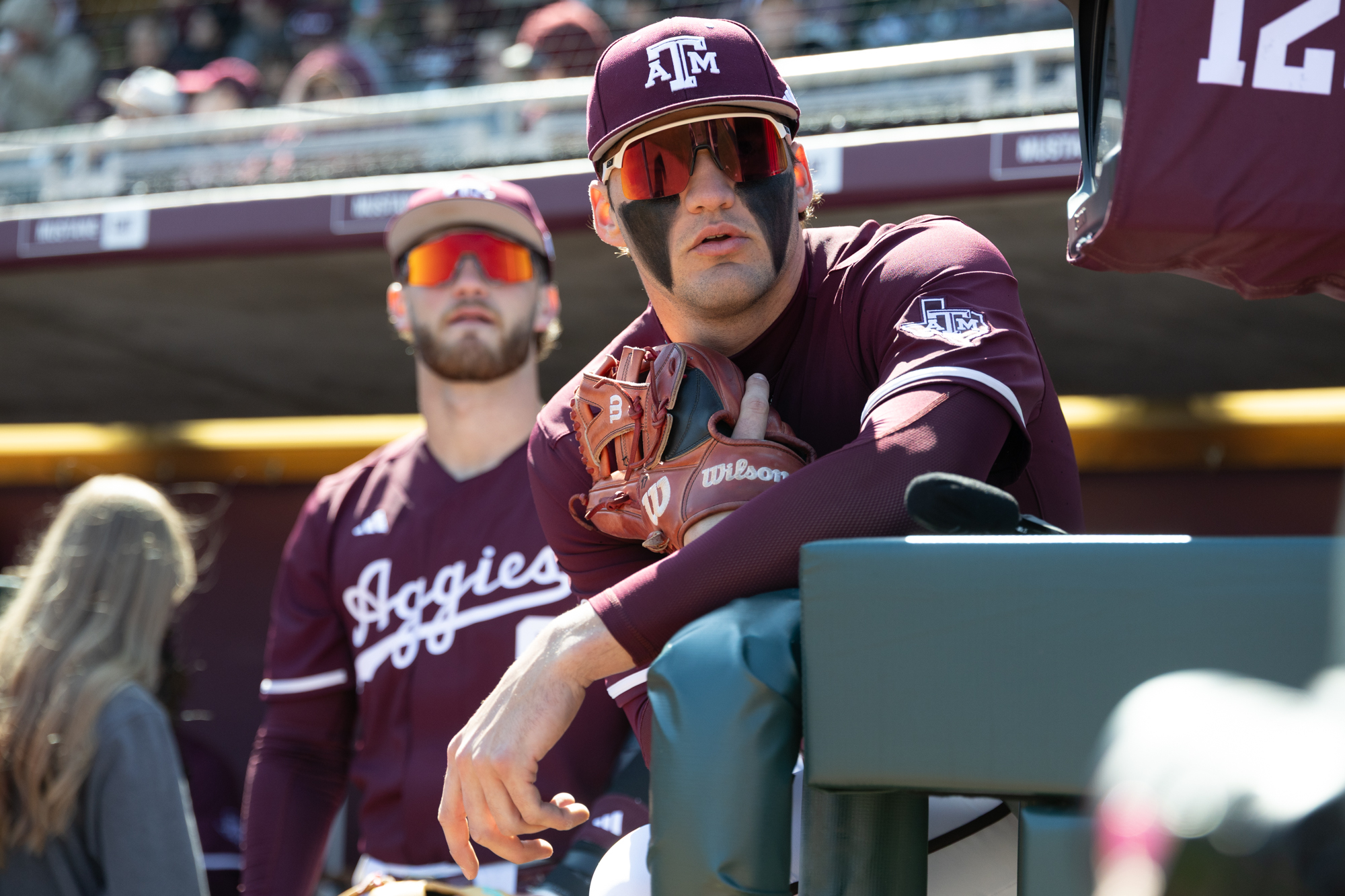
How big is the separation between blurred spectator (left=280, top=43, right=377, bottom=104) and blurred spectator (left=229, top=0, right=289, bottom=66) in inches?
46.9

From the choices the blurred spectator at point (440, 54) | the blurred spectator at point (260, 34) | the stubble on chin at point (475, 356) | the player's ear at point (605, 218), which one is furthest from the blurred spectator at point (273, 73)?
the player's ear at point (605, 218)

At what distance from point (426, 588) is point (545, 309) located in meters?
0.71

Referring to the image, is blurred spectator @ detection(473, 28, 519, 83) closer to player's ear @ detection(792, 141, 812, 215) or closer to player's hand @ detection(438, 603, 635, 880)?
player's ear @ detection(792, 141, 812, 215)

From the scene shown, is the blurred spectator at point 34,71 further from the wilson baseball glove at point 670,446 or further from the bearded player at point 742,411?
the wilson baseball glove at point 670,446

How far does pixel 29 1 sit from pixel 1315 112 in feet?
20.5

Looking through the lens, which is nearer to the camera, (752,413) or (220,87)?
(752,413)

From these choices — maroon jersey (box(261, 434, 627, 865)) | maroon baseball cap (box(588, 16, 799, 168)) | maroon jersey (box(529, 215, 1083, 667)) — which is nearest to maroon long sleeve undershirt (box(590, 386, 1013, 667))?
maroon jersey (box(529, 215, 1083, 667))

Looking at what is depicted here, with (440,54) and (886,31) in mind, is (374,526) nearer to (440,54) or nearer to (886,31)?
(886,31)

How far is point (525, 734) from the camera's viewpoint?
45.2 inches

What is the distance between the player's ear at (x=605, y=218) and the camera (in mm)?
1589

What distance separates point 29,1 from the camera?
595cm

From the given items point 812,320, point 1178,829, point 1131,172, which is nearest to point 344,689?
point 812,320

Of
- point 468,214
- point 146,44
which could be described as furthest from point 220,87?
point 468,214

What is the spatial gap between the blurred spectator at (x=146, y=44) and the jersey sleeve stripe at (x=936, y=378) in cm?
603
